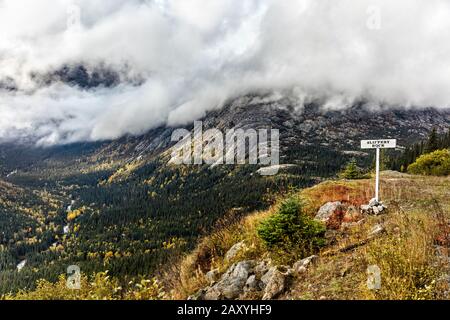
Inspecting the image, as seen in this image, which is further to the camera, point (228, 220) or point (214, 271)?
point (228, 220)

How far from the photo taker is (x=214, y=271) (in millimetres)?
12070

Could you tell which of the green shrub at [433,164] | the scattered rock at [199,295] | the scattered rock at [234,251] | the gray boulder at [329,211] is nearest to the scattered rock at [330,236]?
the gray boulder at [329,211]

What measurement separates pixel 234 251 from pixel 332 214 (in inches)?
181

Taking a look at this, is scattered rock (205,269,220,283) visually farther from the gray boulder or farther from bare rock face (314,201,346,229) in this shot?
the gray boulder

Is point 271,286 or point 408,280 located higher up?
point 408,280

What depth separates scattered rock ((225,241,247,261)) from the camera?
1286 centimetres

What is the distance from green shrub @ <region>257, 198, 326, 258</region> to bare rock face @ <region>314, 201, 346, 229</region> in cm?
217

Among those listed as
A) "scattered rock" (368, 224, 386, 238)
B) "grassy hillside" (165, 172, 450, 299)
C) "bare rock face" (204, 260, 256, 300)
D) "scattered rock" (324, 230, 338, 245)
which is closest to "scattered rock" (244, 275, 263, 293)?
"bare rock face" (204, 260, 256, 300)

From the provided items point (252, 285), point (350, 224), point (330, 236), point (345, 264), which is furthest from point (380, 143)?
point (252, 285)

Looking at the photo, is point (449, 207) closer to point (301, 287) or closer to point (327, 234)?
point (327, 234)

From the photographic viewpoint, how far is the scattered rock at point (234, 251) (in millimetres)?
12859
